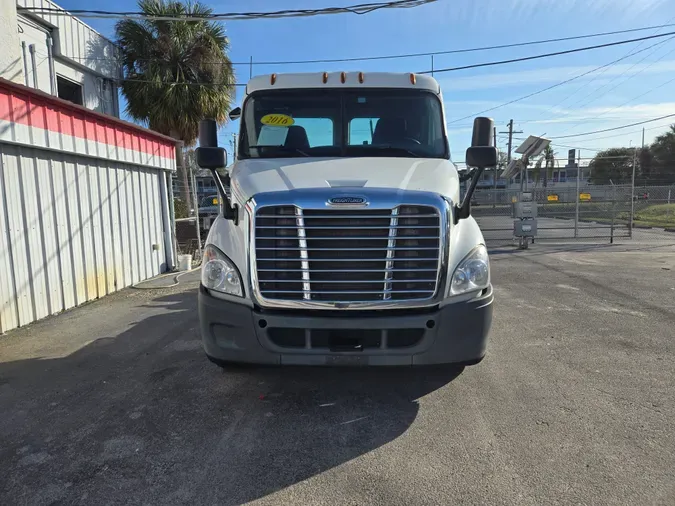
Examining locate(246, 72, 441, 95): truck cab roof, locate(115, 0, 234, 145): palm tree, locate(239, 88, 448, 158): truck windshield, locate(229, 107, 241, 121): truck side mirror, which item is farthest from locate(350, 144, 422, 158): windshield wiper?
locate(115, 0, 234, 145): palm tree

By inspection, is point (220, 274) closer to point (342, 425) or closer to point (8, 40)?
point (342, 425)

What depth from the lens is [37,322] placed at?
6359 millimetres

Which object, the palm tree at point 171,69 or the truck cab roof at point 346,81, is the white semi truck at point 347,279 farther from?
the palm tree at point 171,69

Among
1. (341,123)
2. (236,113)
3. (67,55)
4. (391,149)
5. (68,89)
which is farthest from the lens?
(68,89)

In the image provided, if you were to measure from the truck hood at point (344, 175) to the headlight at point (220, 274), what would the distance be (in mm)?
467

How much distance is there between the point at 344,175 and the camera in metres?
3.56

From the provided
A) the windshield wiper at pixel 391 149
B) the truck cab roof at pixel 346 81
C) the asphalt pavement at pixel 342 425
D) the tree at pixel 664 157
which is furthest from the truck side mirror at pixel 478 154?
the tree at pixel 664 157

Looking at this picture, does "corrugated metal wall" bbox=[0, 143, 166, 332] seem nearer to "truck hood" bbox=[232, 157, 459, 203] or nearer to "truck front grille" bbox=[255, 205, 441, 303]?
"truck hood" bbox=[232, 157, 459, 203]

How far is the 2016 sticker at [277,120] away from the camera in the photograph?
14.8ft

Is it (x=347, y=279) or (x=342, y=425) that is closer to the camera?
(x=347, y=279)

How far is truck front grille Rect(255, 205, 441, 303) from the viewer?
128 inches

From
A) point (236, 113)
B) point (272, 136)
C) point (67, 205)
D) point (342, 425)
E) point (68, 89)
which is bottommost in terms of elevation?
point (342, 425)

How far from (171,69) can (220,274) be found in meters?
13.4

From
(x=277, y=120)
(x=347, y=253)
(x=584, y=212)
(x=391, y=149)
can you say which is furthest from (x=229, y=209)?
(x=584, y=212)
